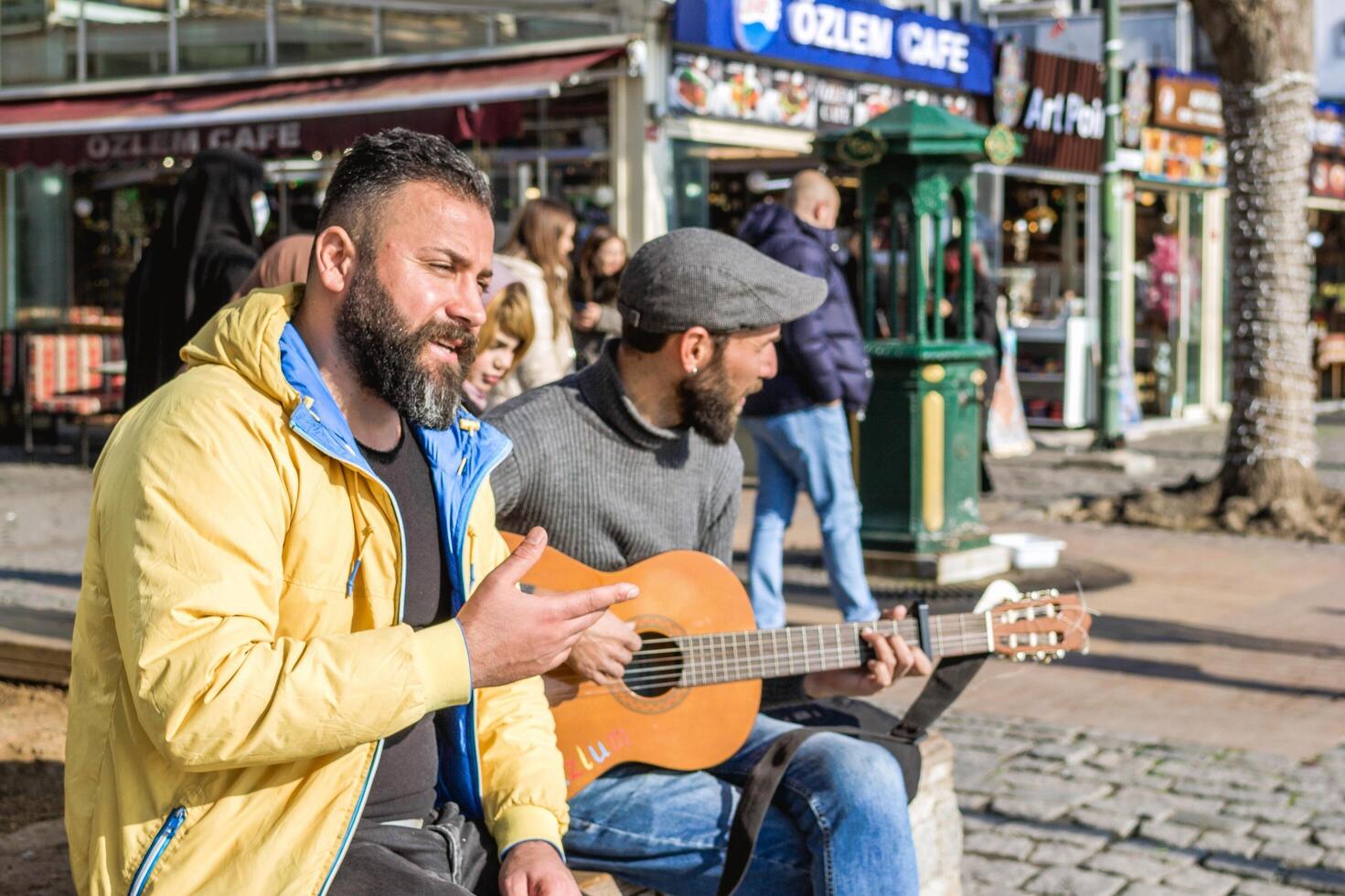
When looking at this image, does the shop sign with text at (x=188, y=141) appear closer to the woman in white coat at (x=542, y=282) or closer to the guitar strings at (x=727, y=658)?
the woman in white coat at (x=542, y=282)

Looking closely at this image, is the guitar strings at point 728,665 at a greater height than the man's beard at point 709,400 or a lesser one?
lesser

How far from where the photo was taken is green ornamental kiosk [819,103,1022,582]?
9062 mm

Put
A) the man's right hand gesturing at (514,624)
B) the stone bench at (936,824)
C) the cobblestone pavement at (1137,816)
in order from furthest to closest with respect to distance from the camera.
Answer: the cobblestone pavement at (1137,816) → the stone bench at (936,824) → the man's right hand gesturing at (514,624)

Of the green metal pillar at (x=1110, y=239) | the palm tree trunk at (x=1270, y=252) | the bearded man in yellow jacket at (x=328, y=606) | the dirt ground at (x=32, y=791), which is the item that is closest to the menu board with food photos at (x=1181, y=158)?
the green metal pillar at (x=1110, y=239)

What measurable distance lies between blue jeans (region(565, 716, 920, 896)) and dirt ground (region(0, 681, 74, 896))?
45.1 inches

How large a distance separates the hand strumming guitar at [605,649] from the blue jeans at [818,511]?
13.0ft

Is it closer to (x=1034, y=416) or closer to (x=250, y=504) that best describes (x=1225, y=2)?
(x=1034, y=416)

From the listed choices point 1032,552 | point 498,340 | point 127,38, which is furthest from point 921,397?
point 127,38

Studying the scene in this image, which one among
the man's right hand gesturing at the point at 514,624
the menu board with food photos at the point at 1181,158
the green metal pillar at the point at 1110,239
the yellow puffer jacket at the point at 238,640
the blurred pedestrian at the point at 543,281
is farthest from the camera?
the menu board with food photos at the point at 1181,158

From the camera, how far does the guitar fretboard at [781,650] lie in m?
3.36

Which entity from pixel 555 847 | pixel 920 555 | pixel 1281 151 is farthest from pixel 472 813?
pixel 1281 151

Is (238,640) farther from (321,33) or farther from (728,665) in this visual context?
(321,33)

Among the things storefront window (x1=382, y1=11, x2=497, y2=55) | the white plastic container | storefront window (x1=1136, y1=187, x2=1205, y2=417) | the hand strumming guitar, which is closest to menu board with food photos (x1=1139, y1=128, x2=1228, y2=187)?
storefront window (x1=1136, y1=187, x2=1205, y2=417)

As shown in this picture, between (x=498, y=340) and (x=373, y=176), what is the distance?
3.04 metres
